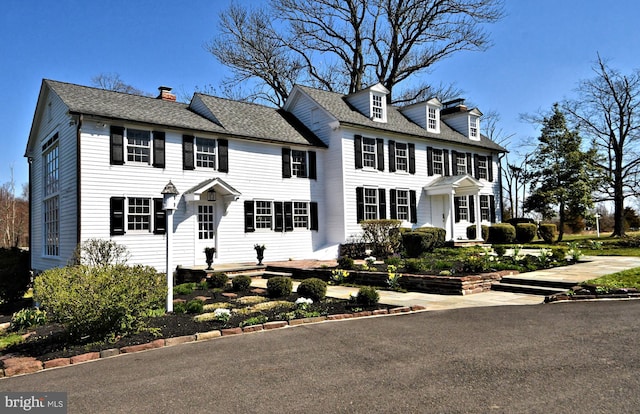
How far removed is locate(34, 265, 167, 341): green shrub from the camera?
6500 mm

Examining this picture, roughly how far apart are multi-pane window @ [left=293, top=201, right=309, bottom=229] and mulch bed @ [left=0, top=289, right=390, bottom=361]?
1043 centimetres

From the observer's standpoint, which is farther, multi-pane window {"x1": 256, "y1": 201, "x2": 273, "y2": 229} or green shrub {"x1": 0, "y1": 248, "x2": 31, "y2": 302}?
multi-pane window {"x1": 256, "y1": 201, "x2": 273, "y2": 229}

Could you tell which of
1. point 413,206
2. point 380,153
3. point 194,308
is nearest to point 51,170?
point 194,308

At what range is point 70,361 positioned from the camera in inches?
237

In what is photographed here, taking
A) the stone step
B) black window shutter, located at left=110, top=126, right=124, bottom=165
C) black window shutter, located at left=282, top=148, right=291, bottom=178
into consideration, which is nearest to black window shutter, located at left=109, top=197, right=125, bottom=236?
black window shutter, located at left=110, top=126, right=124, bottom=165

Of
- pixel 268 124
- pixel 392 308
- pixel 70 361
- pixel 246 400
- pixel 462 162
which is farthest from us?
pixel 462 162

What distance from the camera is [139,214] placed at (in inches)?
622

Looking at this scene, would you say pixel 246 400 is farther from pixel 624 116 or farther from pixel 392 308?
pixel 624 116

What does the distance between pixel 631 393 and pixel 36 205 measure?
22618 mm

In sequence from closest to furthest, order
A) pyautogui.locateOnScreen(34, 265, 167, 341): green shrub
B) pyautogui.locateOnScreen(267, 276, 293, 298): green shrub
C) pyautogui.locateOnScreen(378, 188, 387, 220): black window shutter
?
pyautogui.locateOnScreen(34, 265, 167, 341): green shrub, pyautogui.locateOnScreen(267, 276, 293, 298): green shrub, pyautogui.locateOnScreen(378, 188, 387, 220): black window shutter

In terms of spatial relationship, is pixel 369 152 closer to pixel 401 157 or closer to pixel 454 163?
pixel 401 157

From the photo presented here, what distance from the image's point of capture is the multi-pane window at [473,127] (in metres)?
27.7

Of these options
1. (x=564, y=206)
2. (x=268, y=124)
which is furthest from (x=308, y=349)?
(x=564, y=206)

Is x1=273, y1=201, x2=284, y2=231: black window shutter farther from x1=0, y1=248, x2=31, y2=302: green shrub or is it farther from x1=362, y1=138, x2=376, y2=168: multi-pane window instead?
x1=0, y1=248, x2=31, y2=302: green shrub
